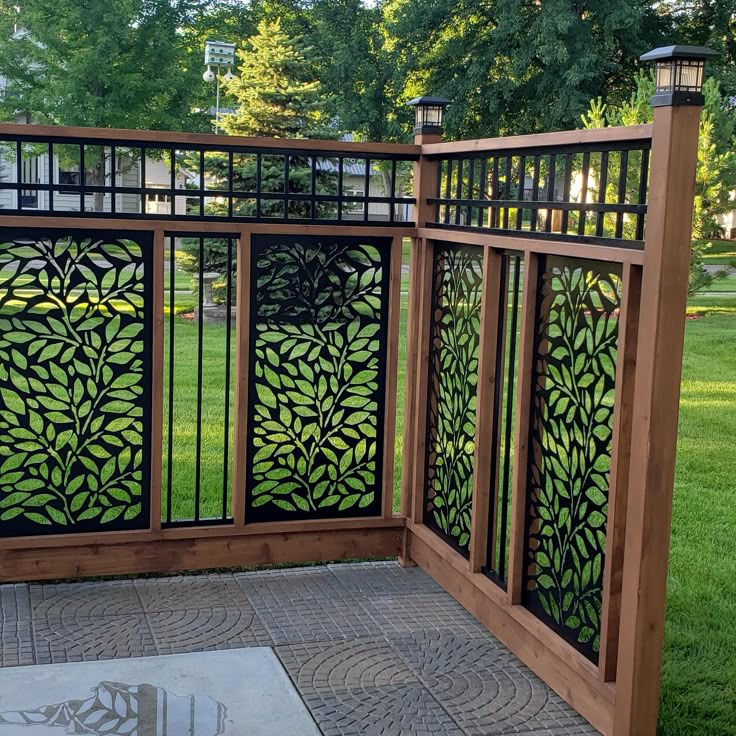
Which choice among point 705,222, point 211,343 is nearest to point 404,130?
point 705,222

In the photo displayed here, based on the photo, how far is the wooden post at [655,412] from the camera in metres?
2.74

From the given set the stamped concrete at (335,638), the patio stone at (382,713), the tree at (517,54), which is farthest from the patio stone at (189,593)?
the tree at (517,54)

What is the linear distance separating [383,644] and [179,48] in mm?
17815

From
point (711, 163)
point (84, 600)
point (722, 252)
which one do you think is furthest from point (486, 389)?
point (722, 252)

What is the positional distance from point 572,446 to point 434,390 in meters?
1.24

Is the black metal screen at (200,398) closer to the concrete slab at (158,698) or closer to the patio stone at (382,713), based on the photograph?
the concrete slab at (158,698)

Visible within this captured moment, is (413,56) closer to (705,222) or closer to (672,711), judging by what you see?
(705,222)

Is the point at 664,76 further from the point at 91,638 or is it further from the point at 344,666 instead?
the point at 91,638

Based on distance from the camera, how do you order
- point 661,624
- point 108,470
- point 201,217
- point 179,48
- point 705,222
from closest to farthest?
point 661,624 → point 201,217 → point 108,470 → point 705,222 → point 179,48

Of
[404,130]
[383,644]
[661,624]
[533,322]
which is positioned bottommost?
[383,644]

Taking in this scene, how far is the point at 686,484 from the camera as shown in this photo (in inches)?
244

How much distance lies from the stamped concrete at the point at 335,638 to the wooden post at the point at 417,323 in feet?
1.41

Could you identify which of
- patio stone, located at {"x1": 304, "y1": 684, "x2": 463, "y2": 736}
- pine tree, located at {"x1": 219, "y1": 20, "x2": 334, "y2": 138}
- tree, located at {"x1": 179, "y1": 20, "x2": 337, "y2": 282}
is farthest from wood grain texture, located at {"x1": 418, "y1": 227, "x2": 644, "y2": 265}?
pine tree, located at {"x1": 219, "y1": 20, "x2": 334, "y2": 138}

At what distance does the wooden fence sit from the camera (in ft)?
9.84
